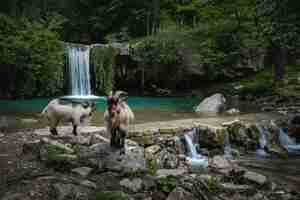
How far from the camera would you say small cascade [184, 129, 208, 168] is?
8777mm

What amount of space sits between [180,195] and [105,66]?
16.9 m

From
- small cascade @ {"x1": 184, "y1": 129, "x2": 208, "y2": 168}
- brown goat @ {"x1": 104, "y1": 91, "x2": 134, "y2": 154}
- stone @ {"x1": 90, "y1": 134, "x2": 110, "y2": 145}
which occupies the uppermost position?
brown goat @ {"x1": 104, "y1": 91, "x2": 134, "y2": 154}

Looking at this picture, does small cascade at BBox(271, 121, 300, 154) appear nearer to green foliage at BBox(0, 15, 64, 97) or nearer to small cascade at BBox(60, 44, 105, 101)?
small cascade at BBox(60, 44, 105, 101)

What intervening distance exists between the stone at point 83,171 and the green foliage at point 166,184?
41.0 inches

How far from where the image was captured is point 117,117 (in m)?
6.47

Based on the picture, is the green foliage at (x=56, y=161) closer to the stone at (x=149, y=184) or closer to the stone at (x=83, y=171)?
the stone at (x=83, y=171)

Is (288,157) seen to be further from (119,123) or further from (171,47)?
(171,47)

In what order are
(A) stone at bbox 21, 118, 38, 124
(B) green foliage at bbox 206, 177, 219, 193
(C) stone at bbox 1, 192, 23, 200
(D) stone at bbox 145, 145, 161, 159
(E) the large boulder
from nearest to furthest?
(C) stone at bbox 1, 192, 23, 200
(B) green foliage at bbox 206, 177, 219, 193
(D) stone at bbox 145, 145, 161, 159
(A) stone at bbox 21, 118, 38, 124
(E) the large boulder

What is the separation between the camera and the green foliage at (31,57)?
1767 cm

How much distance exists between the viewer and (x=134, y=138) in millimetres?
8883

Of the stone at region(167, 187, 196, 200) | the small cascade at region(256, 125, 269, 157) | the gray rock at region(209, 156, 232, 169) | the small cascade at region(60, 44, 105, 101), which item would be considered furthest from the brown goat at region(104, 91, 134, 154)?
the small cascade at region(60, 44, 105, 101)

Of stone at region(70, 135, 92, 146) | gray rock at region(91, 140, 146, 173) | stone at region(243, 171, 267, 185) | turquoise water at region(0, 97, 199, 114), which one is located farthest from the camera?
turquoise water at region(0, 97, 199, 114)

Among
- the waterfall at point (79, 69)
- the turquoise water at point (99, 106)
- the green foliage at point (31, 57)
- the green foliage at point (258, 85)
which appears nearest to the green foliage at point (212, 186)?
the turquoise water at point (99, 106)

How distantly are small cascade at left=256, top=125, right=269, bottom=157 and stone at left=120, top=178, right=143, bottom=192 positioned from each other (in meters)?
5.44
